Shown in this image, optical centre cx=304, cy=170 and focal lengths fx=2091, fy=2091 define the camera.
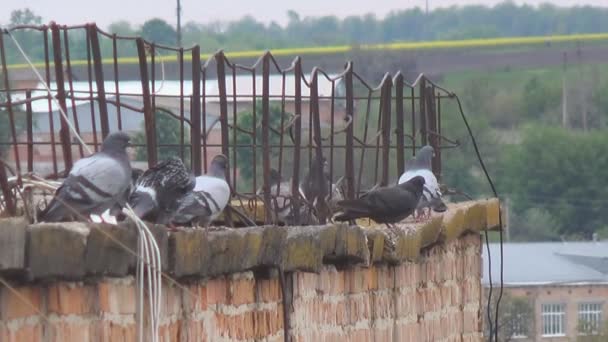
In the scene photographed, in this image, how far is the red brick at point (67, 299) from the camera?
270 inches

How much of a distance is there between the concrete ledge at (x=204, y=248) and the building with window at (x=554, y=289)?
139ft

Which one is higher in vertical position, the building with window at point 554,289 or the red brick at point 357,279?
the red brick at point 357,279

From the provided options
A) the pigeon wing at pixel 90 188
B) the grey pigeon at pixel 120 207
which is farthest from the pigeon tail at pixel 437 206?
the pigeon wing at pixel 90 188

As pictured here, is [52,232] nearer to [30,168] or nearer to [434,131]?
[30,168]

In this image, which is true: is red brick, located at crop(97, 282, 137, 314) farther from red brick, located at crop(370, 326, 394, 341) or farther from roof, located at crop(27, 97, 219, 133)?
red brick, located at crop(370, 326, 394, 341)

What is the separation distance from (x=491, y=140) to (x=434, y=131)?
240 feet

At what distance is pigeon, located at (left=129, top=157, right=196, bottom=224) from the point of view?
8.98 metres

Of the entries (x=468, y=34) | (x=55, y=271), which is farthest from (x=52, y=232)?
(x=468, y=34)

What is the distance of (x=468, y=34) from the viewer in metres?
143

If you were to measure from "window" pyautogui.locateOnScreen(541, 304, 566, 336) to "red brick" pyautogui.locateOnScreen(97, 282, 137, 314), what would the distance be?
48.5 meters

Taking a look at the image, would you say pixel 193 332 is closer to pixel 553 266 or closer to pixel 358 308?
pixel 358 308

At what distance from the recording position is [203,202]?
31.3ft

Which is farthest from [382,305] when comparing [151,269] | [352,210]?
[151,269]

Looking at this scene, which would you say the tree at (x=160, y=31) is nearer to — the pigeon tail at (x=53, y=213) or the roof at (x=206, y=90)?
the roof at (x=206, y=90)
